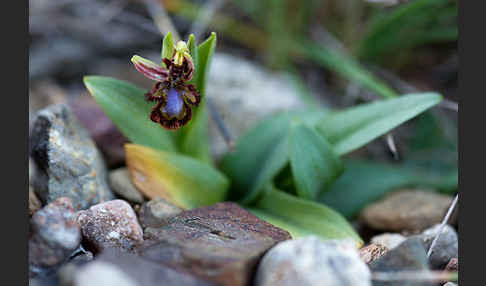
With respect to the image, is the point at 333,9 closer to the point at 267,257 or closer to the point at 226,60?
the point at 226,60

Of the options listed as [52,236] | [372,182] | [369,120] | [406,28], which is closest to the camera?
[52,236]

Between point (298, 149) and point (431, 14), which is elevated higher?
point (431, 14)

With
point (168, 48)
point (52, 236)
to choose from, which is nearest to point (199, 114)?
point (168, 48)

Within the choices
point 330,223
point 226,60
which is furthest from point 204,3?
point 330,223

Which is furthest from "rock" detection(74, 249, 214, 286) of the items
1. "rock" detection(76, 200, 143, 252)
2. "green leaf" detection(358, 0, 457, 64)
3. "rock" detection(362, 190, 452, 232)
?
"green leaf" detection(358, 0, 457, 64)

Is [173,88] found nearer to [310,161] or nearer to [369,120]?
[310,161]
